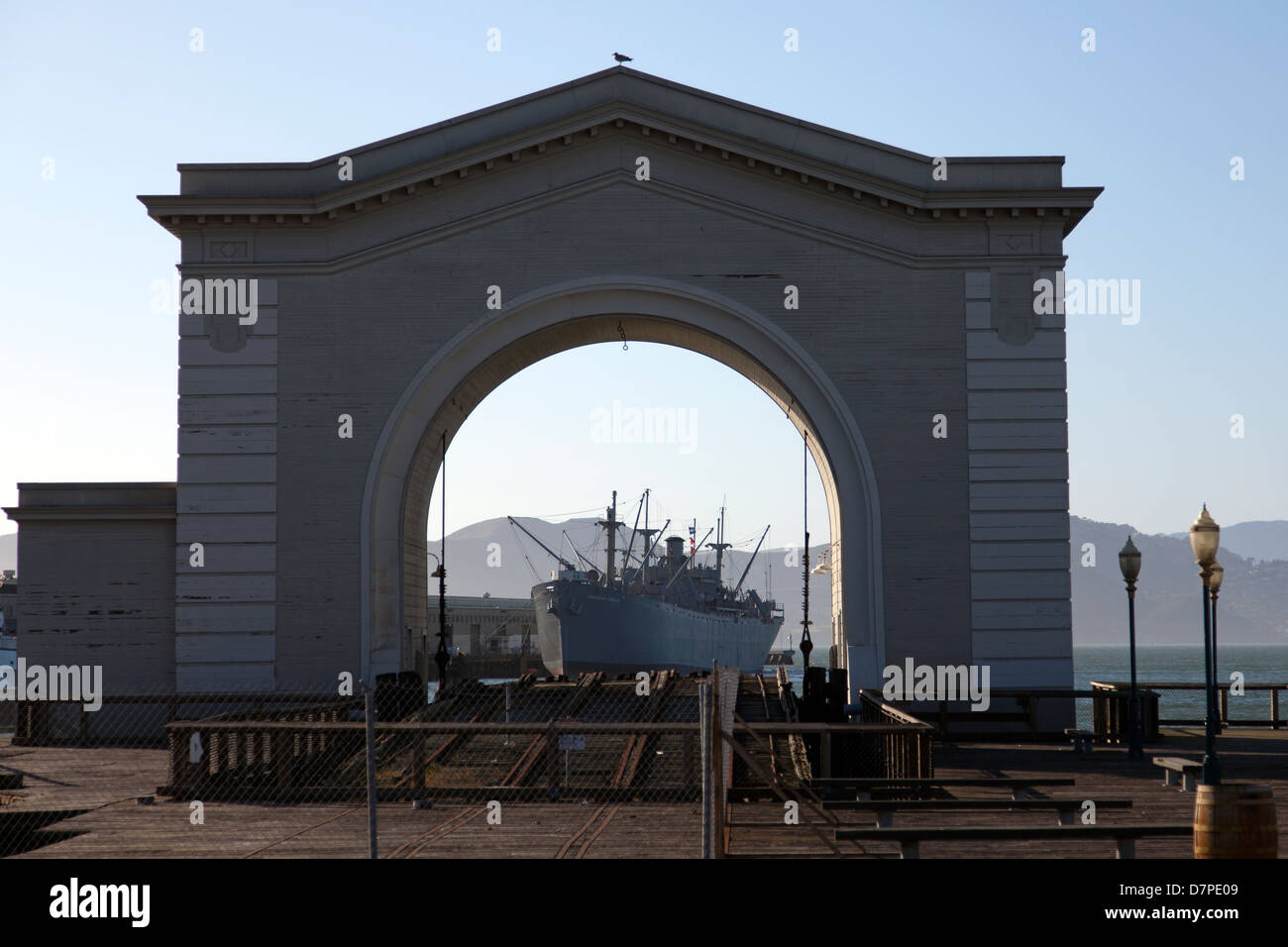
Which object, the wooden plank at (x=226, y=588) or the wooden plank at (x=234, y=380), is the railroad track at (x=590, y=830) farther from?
the wooden plank at (x=234, y=380)

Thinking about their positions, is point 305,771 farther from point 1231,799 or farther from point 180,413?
point 1231,799

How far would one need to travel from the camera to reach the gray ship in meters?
86.1

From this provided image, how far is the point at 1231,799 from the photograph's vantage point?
11.3 metres

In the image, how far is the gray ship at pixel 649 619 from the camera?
283 ft

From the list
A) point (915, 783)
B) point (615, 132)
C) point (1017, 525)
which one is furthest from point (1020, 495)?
point (915, 783)

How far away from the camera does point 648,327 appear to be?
28.6m

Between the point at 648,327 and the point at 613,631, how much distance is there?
5947cm

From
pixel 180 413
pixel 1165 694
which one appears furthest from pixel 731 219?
pixel 1165 694

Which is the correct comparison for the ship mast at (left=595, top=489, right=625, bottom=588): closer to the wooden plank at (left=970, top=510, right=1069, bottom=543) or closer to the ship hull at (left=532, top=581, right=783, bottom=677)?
the ship hull at (left=532, top=581, right=783, bottom=677)

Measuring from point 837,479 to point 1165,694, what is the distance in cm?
10466

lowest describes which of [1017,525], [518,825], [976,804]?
[518,825]

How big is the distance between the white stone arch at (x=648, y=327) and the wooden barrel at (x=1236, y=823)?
15038 millimetres

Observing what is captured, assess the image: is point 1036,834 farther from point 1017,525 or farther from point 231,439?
point 231,439

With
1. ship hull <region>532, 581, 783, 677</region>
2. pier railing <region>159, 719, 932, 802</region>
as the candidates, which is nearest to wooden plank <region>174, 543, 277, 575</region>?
pier railing <region>159, 719, 932, 802</region>
